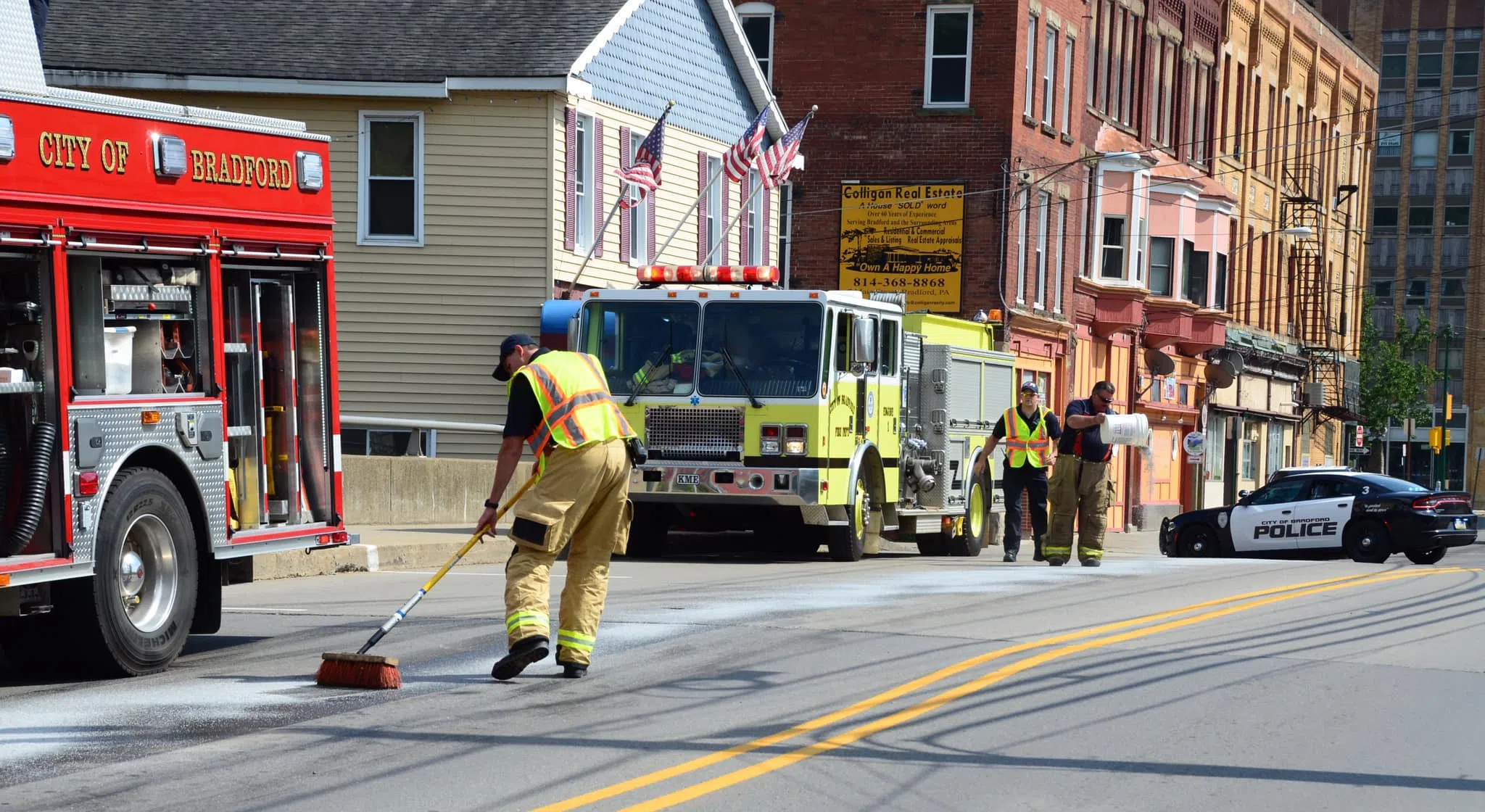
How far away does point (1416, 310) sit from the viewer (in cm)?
9450

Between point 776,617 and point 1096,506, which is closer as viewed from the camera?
point 776,617

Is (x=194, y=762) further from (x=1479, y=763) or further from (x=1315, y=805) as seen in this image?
(x=1479, y=763)

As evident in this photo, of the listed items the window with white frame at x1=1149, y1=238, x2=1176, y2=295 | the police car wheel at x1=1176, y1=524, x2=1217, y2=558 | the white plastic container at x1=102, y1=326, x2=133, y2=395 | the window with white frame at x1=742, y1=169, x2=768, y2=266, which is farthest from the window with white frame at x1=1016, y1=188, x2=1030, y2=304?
the white plastic container at x1=102, y1=326, x2=133, y2=395

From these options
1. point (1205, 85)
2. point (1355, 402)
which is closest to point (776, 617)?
point (1205, 85)

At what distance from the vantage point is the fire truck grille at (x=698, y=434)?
760 inches

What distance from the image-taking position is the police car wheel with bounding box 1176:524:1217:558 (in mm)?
27922

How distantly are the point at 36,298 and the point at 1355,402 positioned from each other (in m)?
58.9

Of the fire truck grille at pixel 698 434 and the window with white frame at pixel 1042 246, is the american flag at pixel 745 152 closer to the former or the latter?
the fire truck grille at pixel 698 434

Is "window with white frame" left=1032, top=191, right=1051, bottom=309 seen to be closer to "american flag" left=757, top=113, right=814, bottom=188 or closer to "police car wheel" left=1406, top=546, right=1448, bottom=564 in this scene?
"american flag" left=757, top=113, right=814, bottom=188

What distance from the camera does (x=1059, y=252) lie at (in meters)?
40.2

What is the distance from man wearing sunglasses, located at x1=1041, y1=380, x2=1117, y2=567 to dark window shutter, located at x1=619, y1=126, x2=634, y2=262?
1061 cm

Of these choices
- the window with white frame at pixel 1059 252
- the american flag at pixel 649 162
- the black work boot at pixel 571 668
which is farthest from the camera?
the window with white frame at pixel 1059 252

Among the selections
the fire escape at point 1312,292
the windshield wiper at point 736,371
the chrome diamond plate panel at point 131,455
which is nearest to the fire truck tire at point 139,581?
the chrome diamond plate panel at point 131,455

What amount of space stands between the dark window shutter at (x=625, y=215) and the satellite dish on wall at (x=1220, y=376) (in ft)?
63.4
